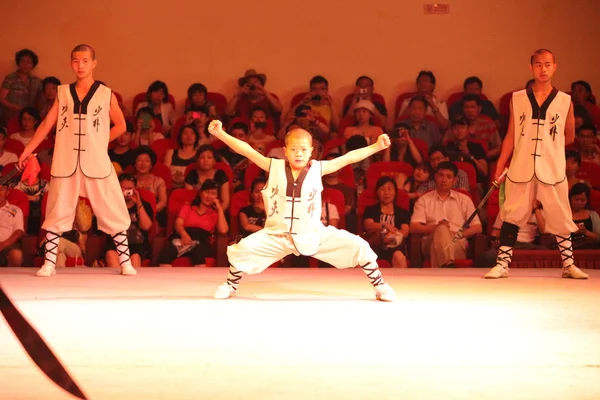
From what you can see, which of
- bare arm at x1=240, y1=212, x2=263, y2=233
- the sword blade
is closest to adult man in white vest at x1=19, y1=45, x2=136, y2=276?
bare arm at x1=240, y1=212, x2=263, y2=233

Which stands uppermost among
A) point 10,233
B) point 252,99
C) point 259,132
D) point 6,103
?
point 252,99

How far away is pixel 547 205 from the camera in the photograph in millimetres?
5871

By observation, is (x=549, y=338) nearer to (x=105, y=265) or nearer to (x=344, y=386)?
(x=344, y=386)

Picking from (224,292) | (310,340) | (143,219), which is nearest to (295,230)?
(224,292)

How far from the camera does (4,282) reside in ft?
17.8

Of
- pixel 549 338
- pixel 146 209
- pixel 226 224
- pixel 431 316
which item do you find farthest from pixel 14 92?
pixel 549 338

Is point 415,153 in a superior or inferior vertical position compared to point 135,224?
superior

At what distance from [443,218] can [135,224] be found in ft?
8.48

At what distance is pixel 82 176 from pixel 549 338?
3391 mm

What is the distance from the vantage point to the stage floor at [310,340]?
2.88 meters

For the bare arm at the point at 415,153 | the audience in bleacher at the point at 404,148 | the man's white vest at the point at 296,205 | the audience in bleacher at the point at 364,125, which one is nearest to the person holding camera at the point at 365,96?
the audience in bleacher at the point at 364,125

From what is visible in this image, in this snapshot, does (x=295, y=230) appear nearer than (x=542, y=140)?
Yes

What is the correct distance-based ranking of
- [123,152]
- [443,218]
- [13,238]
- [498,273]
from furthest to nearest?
1. [123,152]
2. [443,218]
3. [13,238]
4. [498,273]

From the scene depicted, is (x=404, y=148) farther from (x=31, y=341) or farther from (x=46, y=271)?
(x=31, y=341)
